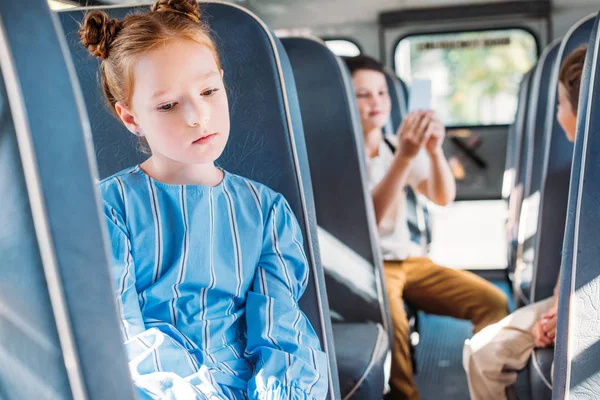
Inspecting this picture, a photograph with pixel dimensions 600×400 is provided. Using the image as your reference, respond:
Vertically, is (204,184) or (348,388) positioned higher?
(204,184)

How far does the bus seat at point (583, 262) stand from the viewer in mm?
1077

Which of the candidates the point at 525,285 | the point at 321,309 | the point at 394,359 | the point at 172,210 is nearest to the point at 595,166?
the point at 321,309

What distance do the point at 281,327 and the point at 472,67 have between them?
4600mm

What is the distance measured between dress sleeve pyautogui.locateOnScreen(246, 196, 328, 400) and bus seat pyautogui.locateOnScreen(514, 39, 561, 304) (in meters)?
1.35

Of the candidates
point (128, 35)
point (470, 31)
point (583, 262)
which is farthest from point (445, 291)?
point (470, 31)

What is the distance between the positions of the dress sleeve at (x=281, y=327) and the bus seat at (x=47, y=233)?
393mm

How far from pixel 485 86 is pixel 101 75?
464 cm

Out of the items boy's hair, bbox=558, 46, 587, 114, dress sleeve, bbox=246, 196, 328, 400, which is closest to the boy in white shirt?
boy's hair, bbox=558, 46, 587, 114

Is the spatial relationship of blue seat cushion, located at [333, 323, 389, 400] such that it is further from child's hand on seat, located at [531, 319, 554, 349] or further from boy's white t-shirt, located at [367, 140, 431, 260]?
boy's white t-shirt, located at [367, 140, 431, 260]

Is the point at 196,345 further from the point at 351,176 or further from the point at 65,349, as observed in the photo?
the point at 351,176

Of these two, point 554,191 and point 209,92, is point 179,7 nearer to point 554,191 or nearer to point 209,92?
point 209,92

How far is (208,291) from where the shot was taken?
3.30 ft

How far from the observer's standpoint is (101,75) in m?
1.02

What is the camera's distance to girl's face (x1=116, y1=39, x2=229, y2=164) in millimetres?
925
